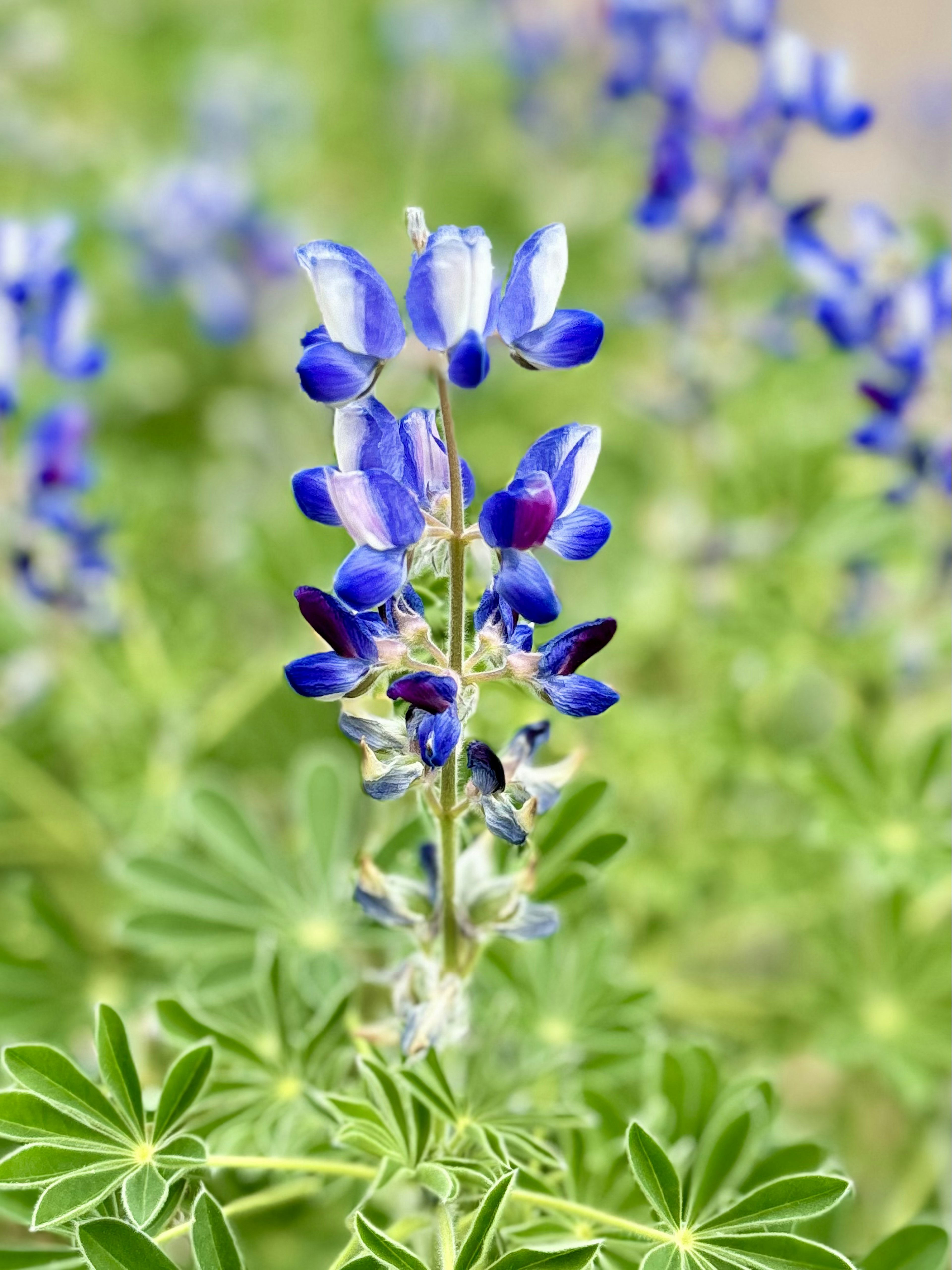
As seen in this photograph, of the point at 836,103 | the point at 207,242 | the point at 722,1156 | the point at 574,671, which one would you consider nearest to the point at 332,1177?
the point at 722,1156

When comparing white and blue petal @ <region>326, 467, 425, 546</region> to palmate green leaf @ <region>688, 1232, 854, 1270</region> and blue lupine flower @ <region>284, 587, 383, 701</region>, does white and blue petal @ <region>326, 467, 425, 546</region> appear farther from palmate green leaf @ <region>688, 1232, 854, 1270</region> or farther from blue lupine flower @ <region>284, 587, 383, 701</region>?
palmate green leaf @ <region>688, 1232, 854, 1270</region>

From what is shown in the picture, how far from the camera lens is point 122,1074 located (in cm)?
56

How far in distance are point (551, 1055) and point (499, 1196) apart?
0.69 ft

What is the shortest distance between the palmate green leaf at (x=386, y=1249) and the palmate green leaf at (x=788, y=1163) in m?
0.24

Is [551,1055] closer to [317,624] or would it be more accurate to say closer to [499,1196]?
[499,1196]

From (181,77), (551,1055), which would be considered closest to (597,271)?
(181,77)

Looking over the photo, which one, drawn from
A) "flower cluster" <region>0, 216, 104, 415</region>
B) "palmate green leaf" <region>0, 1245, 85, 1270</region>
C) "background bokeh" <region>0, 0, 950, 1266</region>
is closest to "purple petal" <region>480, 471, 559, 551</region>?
"background bokeh" <region>0, 0, 950, 1266</region>

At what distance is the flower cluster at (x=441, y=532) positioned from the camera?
0.46m

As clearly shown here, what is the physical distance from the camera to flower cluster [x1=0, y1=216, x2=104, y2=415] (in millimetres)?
873

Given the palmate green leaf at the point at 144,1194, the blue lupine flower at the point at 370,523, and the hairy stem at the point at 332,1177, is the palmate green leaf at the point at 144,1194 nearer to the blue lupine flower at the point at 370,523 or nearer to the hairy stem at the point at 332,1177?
the hairy stem at the point at 332,1177

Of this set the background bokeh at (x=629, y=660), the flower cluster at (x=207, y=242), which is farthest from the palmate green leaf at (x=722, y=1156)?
the flower cluster at (x=207, y=242)

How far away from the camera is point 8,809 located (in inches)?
44.0

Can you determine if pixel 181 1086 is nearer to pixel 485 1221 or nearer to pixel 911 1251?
pixel 485 1221

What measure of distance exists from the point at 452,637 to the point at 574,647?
52 millimetres
